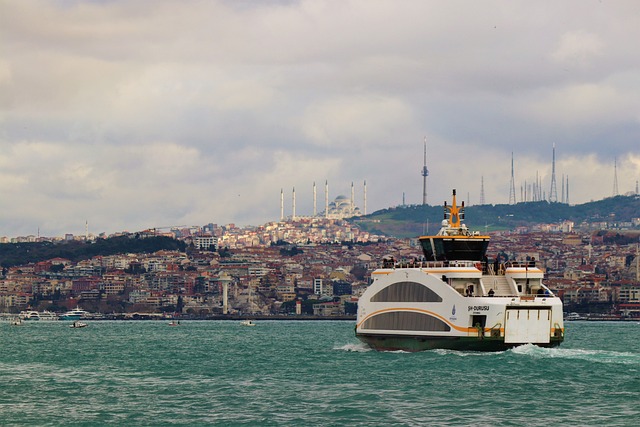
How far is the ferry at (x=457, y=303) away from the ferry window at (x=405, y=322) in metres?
0.04

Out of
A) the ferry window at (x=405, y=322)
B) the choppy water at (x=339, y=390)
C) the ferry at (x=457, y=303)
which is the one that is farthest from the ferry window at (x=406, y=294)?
the choppy water at (x=339, y=390)

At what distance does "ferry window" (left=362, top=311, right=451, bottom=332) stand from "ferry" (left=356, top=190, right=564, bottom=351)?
0.04 m

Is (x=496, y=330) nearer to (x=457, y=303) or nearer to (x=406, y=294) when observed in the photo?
(x=457, y=303)

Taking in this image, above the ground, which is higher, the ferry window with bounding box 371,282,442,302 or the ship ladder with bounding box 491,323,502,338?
the ferry window with bounding box 371,282,442,302

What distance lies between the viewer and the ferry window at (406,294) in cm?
5259

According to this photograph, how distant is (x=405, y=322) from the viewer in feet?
177

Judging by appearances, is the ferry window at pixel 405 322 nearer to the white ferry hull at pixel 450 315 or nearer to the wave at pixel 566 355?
the white ferry hull at pixel 450 315

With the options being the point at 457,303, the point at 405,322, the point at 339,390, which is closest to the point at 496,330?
the point at 457,303

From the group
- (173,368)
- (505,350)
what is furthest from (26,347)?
(505,350)

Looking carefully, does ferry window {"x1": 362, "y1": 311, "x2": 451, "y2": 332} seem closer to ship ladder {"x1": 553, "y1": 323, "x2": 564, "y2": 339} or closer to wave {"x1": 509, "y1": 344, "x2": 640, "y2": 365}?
wave {"x1": 509, "y1": 344, "x2": 640, "y2": 365}

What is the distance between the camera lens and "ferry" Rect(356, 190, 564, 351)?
5038 centimetres

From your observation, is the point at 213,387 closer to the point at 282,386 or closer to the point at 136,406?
the point at 282,386

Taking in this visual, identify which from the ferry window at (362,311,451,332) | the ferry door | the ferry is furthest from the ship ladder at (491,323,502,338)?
the ferry window at (362,311,451,332)

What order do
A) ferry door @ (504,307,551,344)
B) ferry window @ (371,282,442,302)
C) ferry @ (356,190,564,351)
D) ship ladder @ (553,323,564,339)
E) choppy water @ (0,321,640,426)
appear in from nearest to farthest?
choppy water @ (0,321,640,426), ferry door @ (504,307,551,344), ferry @ (356,190,564,351), ship ladder @ (553,323,564,339), ferry window @ (371,282,442,302)
